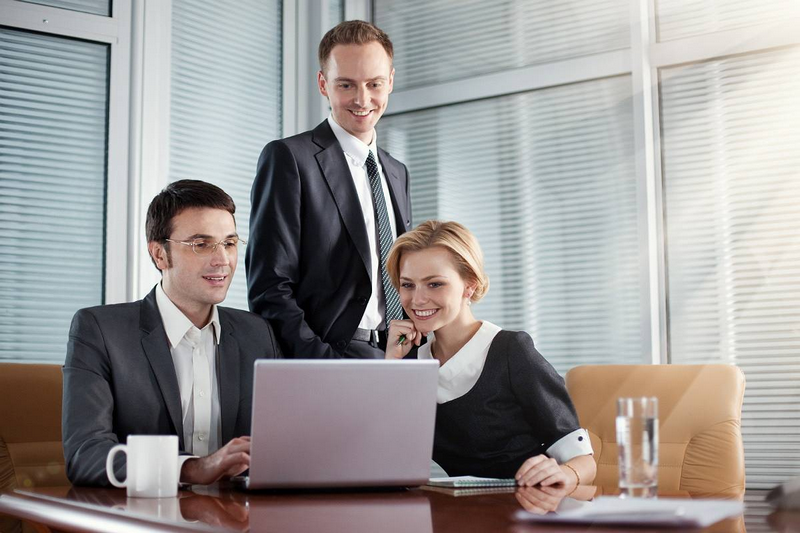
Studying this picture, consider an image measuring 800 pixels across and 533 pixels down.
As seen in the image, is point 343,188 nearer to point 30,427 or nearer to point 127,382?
point 127,382

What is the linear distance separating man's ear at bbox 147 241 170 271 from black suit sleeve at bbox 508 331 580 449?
86cm

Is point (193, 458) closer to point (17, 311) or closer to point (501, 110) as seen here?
point (17, 311)

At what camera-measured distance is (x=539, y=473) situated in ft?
5.30

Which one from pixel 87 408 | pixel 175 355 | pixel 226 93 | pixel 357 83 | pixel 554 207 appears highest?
pixel 226 93

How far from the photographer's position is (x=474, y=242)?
89.7 inches

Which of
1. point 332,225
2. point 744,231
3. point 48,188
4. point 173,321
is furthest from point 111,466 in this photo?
point 744,231

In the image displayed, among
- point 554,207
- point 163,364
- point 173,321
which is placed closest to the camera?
point 163,364

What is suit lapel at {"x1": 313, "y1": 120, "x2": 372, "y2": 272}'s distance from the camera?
7.95 feet

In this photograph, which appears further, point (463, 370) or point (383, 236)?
point (383, 236)

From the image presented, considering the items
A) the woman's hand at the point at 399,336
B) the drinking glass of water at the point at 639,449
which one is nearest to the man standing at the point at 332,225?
the woman's hand at the point at 399,336

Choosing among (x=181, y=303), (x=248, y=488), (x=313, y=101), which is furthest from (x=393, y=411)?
(x=313, y=101)

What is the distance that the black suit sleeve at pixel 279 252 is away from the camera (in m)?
2.24

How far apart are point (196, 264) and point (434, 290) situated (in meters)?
0.59

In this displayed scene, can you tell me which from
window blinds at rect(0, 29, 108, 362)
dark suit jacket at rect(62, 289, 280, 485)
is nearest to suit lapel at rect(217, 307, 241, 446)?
dark suit jacket at rect(62, 289, 280, 485)
